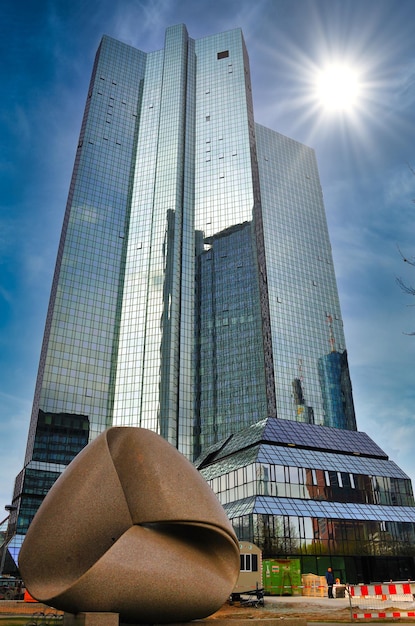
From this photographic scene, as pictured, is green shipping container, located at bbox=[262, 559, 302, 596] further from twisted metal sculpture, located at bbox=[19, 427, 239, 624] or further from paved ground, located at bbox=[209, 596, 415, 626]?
twisted metal sculpture, located at bbox=[19, 427, 239, 624]

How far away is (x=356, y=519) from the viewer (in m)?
53.7

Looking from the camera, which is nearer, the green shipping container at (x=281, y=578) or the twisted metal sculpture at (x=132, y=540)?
the twisted metal sculpture at (x=132, y=540)

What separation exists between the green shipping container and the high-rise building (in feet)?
106

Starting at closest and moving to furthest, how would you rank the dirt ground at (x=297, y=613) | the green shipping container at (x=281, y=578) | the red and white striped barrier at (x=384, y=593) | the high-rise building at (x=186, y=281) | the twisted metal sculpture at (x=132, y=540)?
1. the twisted metal sculpture at (x=132, y=540)
2. the dirt ground at (x=297, y=613)
3. the red and white striped barrier at (x=384, y=593)
4. the green shipping container at (x=281, y=578)
5. the high-rise building at (x=186, y=281)

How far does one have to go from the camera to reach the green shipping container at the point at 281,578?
33.1 m

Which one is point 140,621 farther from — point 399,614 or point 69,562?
point 399,614

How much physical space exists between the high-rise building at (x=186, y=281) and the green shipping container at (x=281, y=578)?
1266 inches

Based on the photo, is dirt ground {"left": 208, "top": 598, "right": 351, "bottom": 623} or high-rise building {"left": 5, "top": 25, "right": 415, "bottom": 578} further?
high-rise building {"left": 5, "top": 25, "right": 415, "bottom": 578}

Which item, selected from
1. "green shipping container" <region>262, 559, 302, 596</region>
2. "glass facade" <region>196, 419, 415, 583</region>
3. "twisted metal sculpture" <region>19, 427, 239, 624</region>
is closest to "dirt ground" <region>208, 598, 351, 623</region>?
"twisted metal sculpture" <region>19, 427, 239, 624</region>

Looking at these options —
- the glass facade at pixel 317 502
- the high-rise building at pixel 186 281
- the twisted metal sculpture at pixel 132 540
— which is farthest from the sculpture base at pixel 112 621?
the high-rise building at pixel 186 281

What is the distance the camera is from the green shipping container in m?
33.1

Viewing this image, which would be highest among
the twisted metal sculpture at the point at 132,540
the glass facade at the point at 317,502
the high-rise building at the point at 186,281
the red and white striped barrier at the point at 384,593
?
the high-rise building at the point at 186,281

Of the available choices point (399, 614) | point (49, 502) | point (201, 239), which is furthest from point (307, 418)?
point (49, 502)

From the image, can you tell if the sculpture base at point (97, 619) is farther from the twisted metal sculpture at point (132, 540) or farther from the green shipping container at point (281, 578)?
the green shipping container at point (281, 578)
